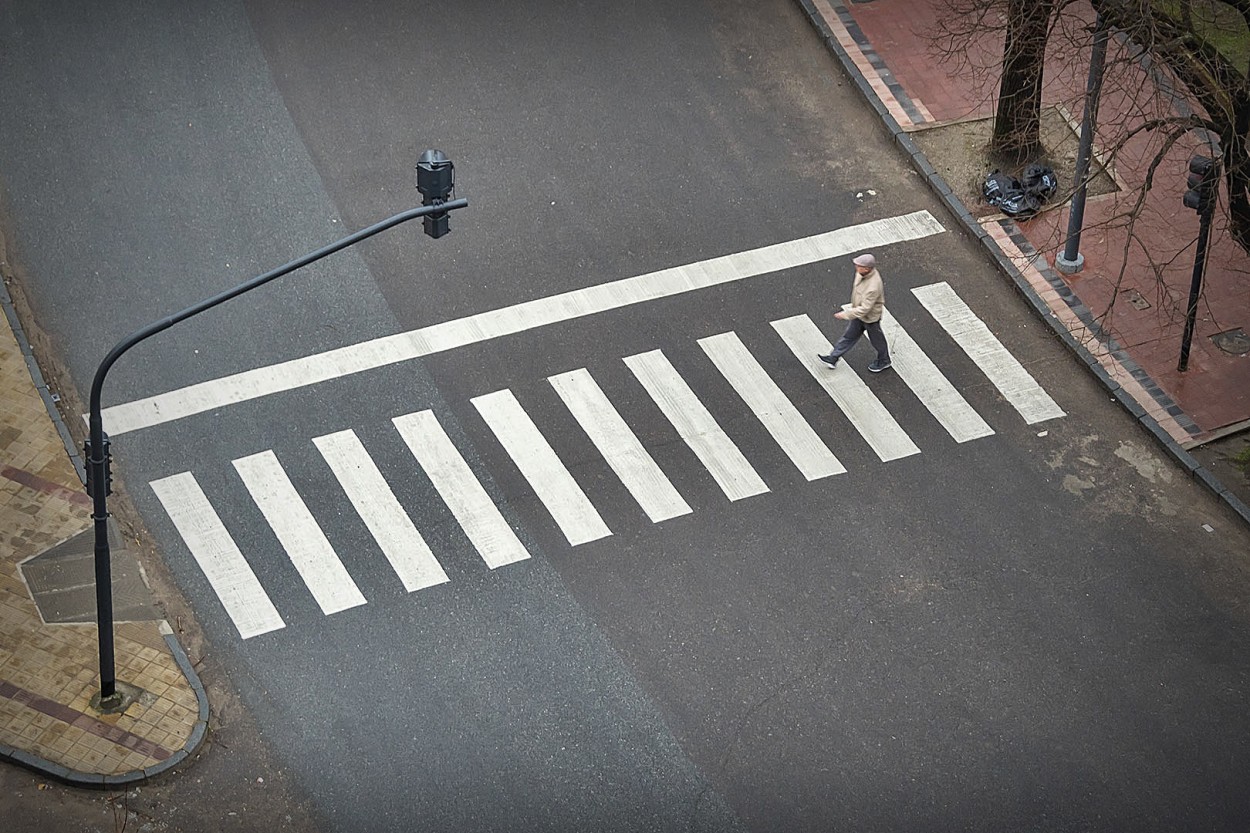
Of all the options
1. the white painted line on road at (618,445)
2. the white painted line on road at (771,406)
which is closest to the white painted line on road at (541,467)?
the white painted line on road at (618,445)

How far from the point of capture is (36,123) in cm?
2205

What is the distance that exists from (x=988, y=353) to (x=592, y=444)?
217 inches

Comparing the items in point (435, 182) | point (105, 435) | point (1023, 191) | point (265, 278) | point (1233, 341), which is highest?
point (435, 182)

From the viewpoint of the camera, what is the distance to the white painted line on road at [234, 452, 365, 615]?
56.4ft

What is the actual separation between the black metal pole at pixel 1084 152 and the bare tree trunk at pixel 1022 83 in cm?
84

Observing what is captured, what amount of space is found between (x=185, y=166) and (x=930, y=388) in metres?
10.7

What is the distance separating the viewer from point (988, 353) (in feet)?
66.9

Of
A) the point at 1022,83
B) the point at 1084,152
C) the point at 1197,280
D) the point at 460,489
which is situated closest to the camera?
the point at 460,489

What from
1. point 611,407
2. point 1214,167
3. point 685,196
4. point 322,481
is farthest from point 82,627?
point 1214,167

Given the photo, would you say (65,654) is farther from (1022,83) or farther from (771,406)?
(1022,83)

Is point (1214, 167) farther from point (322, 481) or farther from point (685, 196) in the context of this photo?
point (322, 481)

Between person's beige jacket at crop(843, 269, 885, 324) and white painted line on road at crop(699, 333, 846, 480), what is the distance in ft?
4.62

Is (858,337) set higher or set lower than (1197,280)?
lower

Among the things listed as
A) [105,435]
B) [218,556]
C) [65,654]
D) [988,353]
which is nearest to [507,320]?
[218,556]
